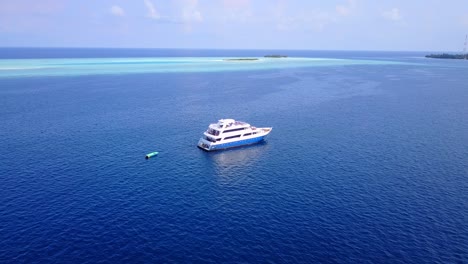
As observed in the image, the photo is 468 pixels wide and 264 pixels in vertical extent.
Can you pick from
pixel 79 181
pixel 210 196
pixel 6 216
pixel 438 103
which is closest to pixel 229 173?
pixel 210 196

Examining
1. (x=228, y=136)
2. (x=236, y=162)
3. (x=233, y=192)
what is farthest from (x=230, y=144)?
(x=233, y=192)

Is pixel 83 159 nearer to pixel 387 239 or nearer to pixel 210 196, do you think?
pixel 210 196

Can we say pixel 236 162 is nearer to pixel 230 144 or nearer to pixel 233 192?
pixel 230 144

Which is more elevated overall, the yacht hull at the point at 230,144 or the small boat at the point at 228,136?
the small boat at the point at 228,136

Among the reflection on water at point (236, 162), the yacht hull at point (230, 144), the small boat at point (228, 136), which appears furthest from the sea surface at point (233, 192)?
the small boat at point (228, 136)

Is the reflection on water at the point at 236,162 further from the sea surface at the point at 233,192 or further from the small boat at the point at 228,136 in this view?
the small boat at the point at 228,136
